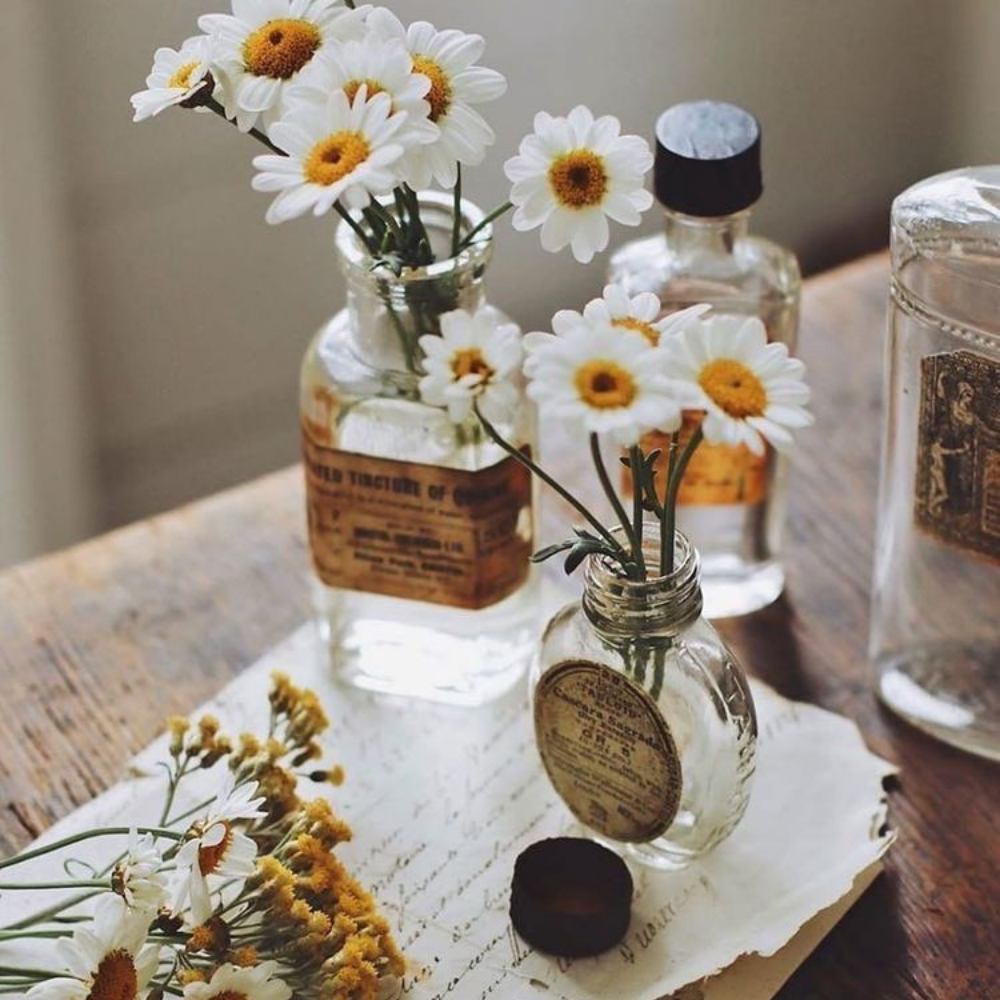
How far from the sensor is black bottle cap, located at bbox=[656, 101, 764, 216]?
734mm

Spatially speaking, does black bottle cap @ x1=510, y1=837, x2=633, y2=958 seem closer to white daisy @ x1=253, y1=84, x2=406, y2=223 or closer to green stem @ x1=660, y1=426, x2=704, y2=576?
green stem @ x1=660, y1=426, x2=704, y2=576

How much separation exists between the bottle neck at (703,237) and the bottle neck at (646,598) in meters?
0.20

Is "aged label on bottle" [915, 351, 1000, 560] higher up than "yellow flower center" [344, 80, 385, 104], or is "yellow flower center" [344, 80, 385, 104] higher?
"yellow flower center" [344, 80, 385, 104]

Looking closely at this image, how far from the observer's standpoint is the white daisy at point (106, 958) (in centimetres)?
56

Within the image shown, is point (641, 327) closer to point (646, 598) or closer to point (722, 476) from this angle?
point (646, 598)

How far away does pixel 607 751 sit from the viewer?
666mm

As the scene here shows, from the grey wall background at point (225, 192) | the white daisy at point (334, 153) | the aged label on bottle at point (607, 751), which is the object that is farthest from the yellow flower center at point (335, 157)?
the grey wall background at point (225, 192)

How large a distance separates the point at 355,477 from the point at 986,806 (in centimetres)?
31

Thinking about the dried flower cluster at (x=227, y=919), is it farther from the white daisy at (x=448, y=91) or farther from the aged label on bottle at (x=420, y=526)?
the white daisy at (x=448, y=91)

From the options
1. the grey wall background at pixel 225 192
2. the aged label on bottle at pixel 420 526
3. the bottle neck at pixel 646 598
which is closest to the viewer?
the bottle neck at pixel 646 598

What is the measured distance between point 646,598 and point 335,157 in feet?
0.63

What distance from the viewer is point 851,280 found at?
1.06m

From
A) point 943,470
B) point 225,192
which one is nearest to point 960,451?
point 943,470

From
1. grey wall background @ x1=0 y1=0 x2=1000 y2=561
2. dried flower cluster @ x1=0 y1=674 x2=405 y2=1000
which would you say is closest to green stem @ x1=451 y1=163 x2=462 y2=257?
dried flower cluster @ x1=0 y1=674 x2=405 y2=1000
